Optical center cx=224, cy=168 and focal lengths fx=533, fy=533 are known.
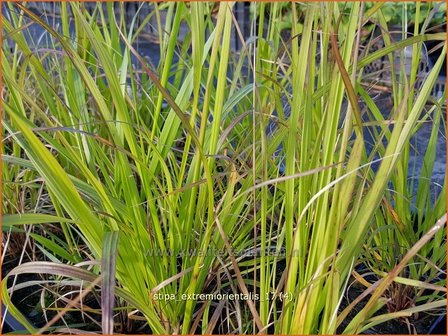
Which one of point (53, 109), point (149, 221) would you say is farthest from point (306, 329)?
point (53, 109)

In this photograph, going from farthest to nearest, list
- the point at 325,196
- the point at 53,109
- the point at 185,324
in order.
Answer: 1. the point at 53,109
2. the point at 185,324
3. the point at 325,196

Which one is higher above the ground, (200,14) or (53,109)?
(200,14)

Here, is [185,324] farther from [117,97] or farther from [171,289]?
[117,97]

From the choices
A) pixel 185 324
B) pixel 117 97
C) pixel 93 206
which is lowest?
pixel 185 324

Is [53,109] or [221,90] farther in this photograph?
[53,109]

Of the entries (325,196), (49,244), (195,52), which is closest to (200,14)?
(195,52)

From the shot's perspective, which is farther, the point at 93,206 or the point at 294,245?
the point at 93,206

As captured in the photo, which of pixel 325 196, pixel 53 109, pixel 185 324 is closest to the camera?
pixel 325 196

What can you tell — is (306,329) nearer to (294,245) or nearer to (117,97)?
(294,245)

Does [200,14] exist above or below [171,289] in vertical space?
above
